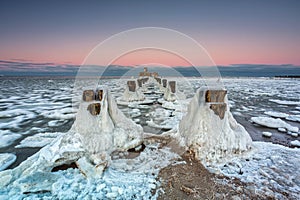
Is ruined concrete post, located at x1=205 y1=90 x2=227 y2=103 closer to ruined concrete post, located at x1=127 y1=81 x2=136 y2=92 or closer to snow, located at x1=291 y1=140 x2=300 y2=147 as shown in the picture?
snow, located at x1=291 y1=140 x2=300 y2=147

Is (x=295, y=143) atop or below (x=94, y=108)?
below

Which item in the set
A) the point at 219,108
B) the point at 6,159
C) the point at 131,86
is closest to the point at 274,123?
the point at 219,108

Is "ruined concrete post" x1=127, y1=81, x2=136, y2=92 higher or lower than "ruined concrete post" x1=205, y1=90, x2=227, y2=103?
below

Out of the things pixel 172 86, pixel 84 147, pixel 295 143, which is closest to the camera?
pixel 84 147

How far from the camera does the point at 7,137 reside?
484 cm

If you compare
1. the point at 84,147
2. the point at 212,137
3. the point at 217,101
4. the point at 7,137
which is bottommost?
the point at 7,137

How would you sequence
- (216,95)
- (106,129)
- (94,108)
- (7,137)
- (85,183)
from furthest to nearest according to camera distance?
(7,137)
(106,129)
(94,108)
(216,95)
(85,183)

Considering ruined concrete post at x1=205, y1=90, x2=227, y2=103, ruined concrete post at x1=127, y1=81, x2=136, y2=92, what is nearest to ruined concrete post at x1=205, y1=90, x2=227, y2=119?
ruined concrete post at x1=205, y1=90, x2=227, y2=103

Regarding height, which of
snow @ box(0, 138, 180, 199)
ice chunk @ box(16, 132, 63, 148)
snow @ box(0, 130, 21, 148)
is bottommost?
snow @ box(0, 130, 21, 148)

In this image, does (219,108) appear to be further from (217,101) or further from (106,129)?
(106,129)

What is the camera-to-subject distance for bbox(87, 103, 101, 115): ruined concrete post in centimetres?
379

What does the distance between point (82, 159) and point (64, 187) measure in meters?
0.59

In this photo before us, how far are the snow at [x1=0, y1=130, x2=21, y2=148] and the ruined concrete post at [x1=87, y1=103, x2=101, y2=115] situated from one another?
2.70m

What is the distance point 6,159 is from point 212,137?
4606 millimetres
